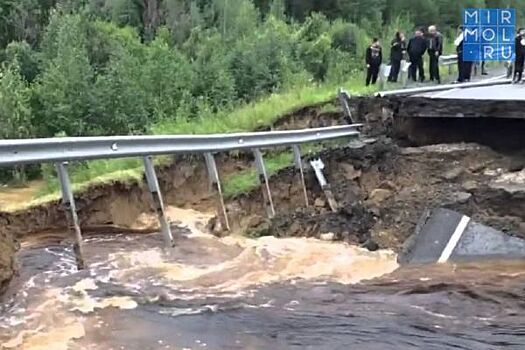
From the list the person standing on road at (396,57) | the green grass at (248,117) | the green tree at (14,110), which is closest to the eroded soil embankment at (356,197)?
the green grass at (248,117)

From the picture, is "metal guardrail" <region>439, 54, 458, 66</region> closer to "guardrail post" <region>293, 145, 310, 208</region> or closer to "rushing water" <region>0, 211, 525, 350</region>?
"guardrail post" <region>293, 145, 310, 208</region>

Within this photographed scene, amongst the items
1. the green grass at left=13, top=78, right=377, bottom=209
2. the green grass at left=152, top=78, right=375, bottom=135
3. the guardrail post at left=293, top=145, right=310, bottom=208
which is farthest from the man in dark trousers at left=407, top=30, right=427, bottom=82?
the guardrail post at left=293, top=145, right=310, bottom=208

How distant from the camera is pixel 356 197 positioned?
13172 millimetres

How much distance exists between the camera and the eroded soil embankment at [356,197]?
38.0ft

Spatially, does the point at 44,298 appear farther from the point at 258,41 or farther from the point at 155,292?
the point at 258,41

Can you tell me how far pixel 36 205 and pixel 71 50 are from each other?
9.63m

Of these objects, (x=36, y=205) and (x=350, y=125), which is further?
(x=350, y=125)

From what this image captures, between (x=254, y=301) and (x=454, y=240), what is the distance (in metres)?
3.20

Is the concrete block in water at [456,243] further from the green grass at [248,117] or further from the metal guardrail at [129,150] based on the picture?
the green grass at [248,117]

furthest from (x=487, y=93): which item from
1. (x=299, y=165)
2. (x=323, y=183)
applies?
(x=299, y=165)

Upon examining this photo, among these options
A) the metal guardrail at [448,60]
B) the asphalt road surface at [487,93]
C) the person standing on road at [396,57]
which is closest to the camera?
the asphalt road surface at [487,93]

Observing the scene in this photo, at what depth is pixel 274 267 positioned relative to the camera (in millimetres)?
9875

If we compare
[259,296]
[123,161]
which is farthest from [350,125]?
[259,296]

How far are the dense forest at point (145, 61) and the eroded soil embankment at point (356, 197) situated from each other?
14.6ft
